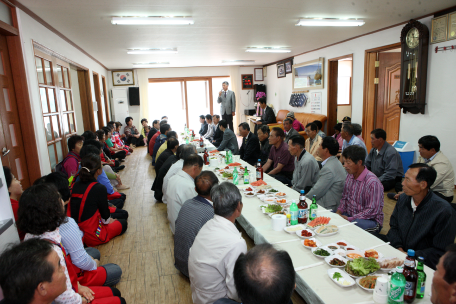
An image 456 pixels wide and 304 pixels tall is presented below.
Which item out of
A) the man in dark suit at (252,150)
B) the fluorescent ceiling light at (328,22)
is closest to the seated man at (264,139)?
the man in dark suit at (252,150)

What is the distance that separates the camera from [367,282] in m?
1.49

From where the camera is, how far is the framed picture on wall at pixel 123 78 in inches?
457

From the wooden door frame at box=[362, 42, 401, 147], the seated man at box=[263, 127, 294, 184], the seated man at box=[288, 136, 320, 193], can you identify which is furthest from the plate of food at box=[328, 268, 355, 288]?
the wooden door frame at box=[362, 42, 401, 147]

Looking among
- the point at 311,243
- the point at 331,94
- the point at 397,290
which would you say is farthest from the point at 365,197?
the point at 331,94

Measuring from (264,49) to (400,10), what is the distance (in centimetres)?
388

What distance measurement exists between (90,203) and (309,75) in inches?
306

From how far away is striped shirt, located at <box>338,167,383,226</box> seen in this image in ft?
8.36

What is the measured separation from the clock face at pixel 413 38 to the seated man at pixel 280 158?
3025 millimetres

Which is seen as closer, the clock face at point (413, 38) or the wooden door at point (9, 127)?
the wooden door at point (9, 127)

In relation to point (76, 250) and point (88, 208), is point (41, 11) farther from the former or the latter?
point (76, 250)

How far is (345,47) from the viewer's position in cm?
717

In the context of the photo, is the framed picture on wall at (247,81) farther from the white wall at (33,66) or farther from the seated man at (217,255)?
the seated man at (217,255)

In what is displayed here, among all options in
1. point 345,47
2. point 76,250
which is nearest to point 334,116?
point 345,47

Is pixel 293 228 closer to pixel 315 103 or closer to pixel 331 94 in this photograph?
pixel 331 94
